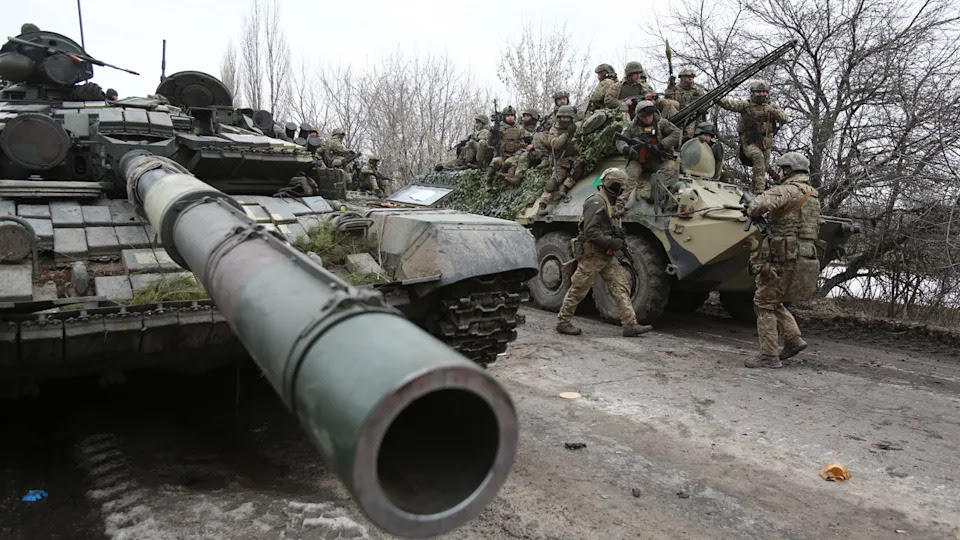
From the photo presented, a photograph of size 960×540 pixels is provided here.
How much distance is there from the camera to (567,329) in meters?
8.33

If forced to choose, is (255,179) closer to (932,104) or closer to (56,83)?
(56,83)

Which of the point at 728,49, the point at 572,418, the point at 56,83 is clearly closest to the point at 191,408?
the point at 572,418

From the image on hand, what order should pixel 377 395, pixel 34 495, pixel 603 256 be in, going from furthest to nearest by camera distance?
pixel 603 256
pixel 34 495
pixel 377 395

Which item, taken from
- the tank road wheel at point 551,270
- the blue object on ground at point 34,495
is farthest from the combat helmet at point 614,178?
the blue object on ground at point 34,495

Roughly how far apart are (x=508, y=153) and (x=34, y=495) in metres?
9.84

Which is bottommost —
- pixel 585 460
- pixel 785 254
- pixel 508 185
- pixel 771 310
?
pixel 585 460

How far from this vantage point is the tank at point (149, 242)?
361 cm

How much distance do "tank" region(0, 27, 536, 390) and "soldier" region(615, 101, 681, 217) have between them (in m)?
4.12

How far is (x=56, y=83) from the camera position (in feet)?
20.6

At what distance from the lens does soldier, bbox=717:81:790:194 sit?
9.23 m

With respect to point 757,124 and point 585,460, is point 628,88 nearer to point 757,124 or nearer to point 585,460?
point 757,124

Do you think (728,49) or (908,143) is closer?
(908,143)

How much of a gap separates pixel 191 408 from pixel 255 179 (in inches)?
69.3

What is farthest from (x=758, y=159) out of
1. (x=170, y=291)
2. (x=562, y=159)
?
(x=170, y=291)
